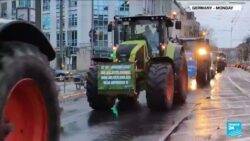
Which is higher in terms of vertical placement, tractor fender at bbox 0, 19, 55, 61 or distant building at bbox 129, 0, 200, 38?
distant building at bbox 129, 0, 200, 38

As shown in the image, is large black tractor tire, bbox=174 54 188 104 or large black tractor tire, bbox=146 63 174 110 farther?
large black tractor tire, bbox=174 54 188 104

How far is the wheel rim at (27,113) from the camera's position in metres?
5.09

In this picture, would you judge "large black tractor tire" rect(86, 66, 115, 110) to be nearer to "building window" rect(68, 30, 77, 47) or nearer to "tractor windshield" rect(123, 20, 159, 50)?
"tractor windshield" rect(123, 20, 159, 50)

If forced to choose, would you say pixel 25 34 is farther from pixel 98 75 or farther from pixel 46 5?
pixel 46 5

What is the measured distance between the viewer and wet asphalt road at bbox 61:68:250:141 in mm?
11328

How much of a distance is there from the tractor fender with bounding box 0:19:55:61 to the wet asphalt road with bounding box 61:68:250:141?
533 cm

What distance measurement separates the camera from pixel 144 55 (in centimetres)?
1741

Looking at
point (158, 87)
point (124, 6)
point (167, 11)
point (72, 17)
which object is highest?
point (167, 11)

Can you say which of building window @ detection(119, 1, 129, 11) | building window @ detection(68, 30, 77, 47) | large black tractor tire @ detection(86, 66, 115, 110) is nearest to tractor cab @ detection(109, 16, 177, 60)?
large black tractor tire @ detection(86, 66, 115, 110)

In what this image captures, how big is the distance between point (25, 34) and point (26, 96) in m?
0.56

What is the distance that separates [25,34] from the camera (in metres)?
5.36

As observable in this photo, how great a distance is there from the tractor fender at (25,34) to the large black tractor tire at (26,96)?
0.08m

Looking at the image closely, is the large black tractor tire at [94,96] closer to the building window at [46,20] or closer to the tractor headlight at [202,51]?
→ the tractor headlight at [202,51]

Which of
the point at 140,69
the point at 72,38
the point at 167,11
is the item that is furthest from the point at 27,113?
the point at 167,11
